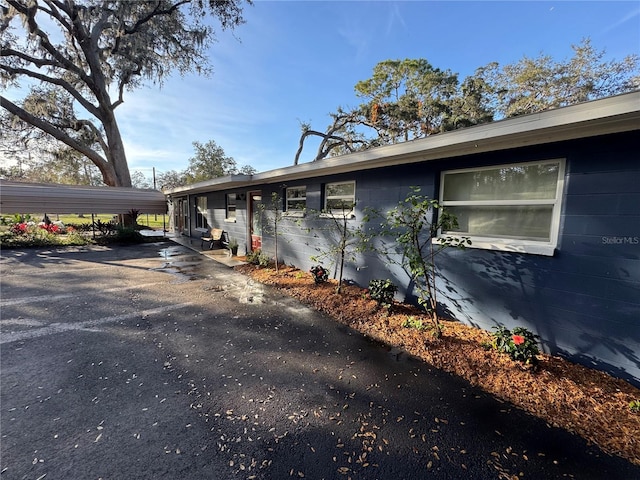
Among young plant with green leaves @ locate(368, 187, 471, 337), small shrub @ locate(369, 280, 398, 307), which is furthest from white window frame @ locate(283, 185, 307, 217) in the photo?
small shrub @ locate(369, 280, 398, 307)

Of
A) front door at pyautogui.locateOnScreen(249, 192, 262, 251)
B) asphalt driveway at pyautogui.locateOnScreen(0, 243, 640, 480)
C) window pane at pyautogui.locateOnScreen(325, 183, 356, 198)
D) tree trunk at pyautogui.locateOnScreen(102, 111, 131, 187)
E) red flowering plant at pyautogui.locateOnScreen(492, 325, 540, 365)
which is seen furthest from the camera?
tree trunk at pyautogui.locateOnScreen(102, 111, 131, 187)

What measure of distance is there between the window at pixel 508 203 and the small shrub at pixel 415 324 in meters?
1.31

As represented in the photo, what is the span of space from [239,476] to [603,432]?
2.71 m

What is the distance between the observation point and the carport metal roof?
11.0m

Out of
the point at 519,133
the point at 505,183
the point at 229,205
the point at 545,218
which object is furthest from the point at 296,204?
the point at 545,218

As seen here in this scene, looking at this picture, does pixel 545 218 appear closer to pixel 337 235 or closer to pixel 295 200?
pixel 337 235

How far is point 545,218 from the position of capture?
301 centimetres

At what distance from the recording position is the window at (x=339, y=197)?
17.5ft

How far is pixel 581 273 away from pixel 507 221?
0.94 meters

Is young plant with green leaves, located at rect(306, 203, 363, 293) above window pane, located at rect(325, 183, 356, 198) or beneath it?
beneath

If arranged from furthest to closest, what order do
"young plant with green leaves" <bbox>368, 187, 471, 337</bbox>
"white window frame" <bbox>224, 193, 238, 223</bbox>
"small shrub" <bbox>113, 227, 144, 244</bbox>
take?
"small shrub" <bbox>113, 227, 144, 244</bbox>
"white window frame" <bbox>224, 193, 238, 223</bbox>
"young plant with green leaves" <bbox>368, 187, 471, 337</bbox>

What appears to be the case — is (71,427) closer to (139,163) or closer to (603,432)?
(603,432)

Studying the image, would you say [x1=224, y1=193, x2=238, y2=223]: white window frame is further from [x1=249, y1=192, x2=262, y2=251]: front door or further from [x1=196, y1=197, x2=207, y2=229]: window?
[x1=196, y1=197, x2=207, y2=229]: window

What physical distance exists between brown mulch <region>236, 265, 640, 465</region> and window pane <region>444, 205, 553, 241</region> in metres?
1.38
